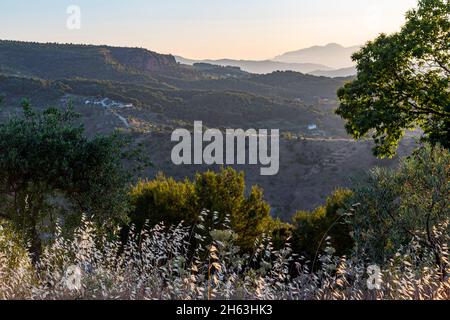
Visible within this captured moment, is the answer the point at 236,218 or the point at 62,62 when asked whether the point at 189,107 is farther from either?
the point at 236,218

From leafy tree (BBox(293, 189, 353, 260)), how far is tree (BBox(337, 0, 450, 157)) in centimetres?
597

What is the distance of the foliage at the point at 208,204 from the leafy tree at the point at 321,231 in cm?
213

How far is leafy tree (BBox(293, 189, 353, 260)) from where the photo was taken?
24297mm

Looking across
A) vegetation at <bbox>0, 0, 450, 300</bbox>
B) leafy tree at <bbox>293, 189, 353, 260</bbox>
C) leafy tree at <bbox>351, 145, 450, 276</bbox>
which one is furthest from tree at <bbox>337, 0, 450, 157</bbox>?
leafy tree at <bbox>293, 189, 353, 260</bbox>

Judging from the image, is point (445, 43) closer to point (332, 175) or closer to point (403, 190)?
point (403, 190)

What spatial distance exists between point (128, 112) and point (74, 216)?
9604 centimetres

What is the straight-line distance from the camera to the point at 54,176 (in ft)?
50.2

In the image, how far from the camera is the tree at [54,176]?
14.9m

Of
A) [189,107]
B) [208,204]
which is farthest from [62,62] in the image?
[208,204]

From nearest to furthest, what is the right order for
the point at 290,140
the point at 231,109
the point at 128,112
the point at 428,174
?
the point at 428,174 < the point at 290,140 < the point at 128,112 < the point at 231,109
